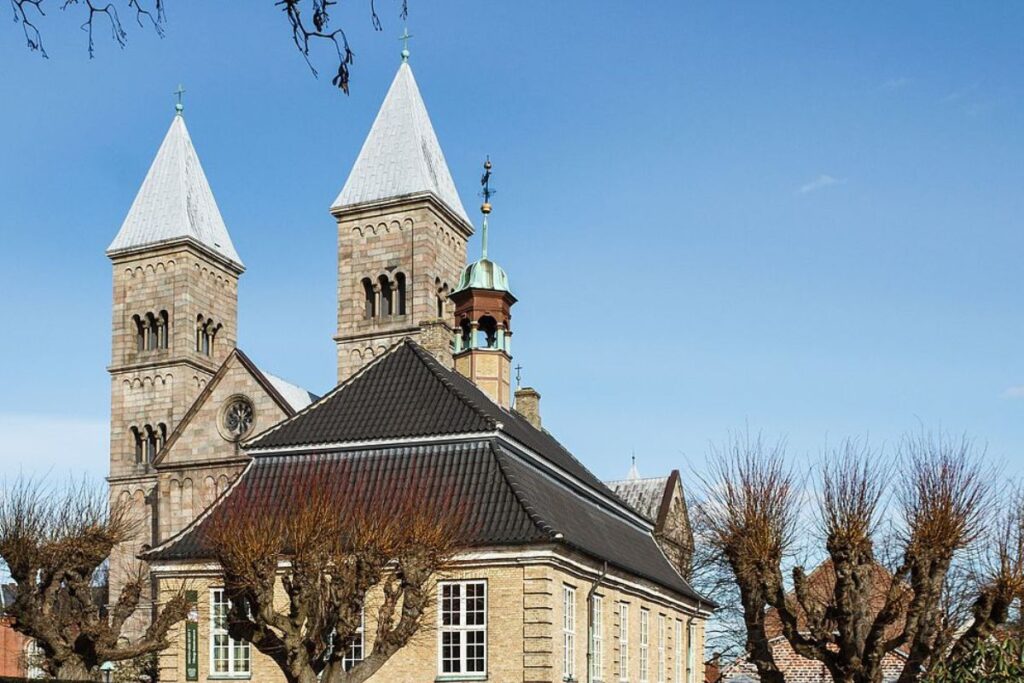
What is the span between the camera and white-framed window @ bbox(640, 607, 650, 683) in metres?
39.6

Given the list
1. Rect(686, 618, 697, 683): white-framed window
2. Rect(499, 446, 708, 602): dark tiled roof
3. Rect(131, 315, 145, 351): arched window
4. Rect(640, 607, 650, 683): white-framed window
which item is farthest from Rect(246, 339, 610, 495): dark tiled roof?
Rect(131, 315, 145, 351): arched window

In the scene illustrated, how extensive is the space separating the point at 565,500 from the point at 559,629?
5.38 metres

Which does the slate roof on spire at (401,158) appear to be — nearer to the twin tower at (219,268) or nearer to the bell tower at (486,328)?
the twin tower at (219,268)

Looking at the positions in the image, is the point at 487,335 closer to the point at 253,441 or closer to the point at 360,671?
the point at 253,441

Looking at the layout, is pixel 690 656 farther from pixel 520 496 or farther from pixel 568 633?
pixel 520 496

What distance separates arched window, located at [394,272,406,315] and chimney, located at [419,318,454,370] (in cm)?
2717

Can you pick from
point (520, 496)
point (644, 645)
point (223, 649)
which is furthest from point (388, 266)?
point (520, 496)

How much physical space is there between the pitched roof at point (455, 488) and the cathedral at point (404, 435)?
2.9 inches

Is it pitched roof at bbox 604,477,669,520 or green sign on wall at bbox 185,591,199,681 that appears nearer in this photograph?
green sign on wall at bbox 185,591,199,681

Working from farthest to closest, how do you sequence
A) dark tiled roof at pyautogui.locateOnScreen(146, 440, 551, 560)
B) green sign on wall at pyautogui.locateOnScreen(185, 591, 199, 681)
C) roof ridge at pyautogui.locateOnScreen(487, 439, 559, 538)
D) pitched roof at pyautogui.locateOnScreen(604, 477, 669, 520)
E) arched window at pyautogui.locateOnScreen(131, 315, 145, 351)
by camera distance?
arched window at pyautogui.locateOnScreen(131, 315, 145, 351)
pitched roof at pyautogui.locateOnScreen(604, 477, 669, 520)
green sign on wall at pyautogui.locateOnScreen(185, 591, 199, 681)
dark tiled roof at pyautogui.locateOnScreen(146, 440, 551, 560)
roof ridge at pyautogui.locateOnScreen(487, 439, 559, 538)

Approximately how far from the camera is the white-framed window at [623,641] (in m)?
37.7

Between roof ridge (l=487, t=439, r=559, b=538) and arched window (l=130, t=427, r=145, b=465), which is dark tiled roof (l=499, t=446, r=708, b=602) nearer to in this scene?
roof ridge (l=487, t=439, r=559, b=538)

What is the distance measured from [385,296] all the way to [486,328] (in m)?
27.2

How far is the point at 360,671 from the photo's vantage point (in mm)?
29234
